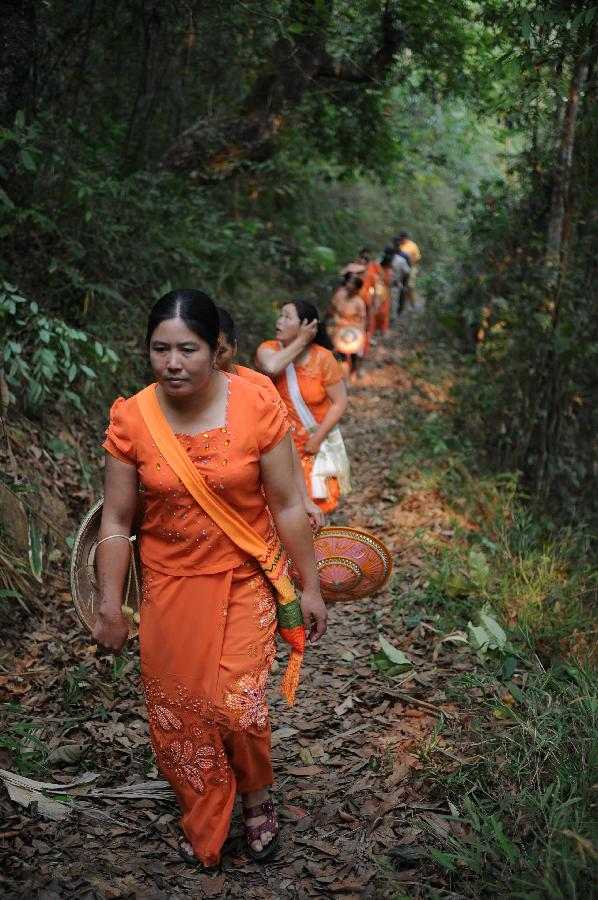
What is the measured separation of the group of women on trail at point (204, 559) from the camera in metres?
2.71

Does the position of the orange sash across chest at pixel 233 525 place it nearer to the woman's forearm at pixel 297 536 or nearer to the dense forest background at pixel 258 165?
the woman's forearm at pixel 297 536

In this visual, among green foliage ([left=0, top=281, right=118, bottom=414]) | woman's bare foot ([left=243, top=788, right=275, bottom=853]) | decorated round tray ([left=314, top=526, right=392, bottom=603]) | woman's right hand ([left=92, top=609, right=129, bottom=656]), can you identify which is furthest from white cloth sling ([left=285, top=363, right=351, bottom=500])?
woman's right hand ([left=92, top=609, right=129, bottom=656])

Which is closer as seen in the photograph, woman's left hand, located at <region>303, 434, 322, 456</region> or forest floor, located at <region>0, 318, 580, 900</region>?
forest floor, located at <region>0, 318, 580, 900</region>

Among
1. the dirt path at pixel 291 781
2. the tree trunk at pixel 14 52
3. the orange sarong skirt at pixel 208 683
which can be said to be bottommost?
the dirt path at pixel 291 781

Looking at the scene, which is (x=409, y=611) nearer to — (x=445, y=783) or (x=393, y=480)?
(x=445, y=783)

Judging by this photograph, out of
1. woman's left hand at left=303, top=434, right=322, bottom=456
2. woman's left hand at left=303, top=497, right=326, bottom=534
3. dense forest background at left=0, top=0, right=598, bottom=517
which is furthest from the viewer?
dense forest background at left=0, top=0, right=598, bottom=517

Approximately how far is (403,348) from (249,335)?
7068mm

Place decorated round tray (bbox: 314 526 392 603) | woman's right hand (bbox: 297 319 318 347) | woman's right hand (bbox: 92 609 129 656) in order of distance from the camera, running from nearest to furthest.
Result: woman's right hand (bbox: 92 609 129 656), decorated round tray (bbox: 314 526 392 603), woman's right hand (bbox: 297 319 318 347)

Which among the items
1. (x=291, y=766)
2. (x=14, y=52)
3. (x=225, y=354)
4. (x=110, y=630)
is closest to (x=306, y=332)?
(x=225, y=354)

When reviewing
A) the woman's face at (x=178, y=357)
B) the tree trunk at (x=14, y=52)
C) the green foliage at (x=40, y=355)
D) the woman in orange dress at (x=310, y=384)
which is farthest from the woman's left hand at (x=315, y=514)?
the tree trunk at (x=14, y=52)

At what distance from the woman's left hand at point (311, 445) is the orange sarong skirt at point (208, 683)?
7.45 ft

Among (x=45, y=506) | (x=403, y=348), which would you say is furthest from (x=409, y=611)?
(x=403, y=348)

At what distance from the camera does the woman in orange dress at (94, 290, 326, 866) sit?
2715 mm

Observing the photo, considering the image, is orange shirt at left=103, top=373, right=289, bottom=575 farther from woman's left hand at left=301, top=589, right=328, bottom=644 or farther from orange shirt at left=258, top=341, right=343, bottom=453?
orange shirt at left=258, top=341, right=343, bottom=453
